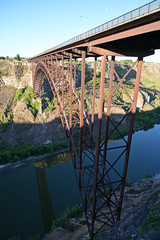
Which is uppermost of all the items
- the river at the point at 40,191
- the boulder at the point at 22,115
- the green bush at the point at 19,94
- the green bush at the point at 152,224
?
the green bush at the point at 19,94

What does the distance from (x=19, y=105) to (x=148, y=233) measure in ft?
95.6

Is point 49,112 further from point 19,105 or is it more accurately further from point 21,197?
point 21,197

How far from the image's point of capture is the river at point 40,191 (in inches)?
527

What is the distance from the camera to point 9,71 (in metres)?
33.3

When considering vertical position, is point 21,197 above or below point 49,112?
below

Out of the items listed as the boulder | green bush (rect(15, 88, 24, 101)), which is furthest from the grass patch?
green bush (rect(15, 88, 24, 101))

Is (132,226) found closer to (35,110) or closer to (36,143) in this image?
(36,143)

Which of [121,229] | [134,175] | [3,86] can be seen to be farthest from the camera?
[3,86]

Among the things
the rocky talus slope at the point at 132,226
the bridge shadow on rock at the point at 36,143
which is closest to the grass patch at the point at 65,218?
the rocky talus slope at the point at 132,226

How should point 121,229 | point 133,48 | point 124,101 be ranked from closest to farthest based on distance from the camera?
point 133,48
point 121,229
point 124,101

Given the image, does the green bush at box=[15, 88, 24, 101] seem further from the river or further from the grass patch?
the grass patch

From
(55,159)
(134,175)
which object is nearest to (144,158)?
(134,175)

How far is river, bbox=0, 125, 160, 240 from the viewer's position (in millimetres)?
13391

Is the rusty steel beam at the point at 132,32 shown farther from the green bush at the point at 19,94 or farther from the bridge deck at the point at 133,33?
the green bush at the point at 19,94
